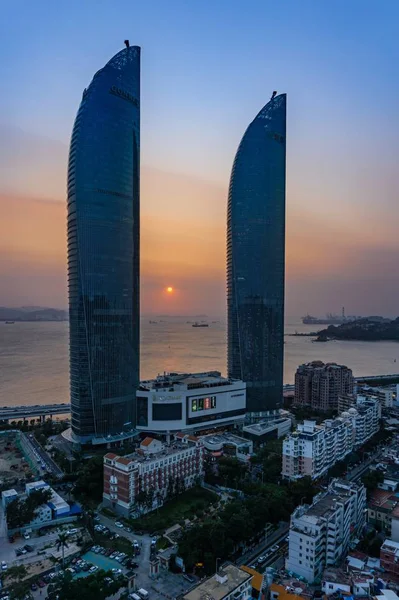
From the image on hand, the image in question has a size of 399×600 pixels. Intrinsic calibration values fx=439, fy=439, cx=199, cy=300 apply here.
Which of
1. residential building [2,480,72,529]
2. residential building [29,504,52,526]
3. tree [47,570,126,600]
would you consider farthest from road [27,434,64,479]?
tree [47,570,126,600]

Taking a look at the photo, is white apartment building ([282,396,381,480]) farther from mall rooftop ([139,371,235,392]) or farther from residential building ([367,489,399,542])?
mall rooftop ([139,371,235,392])

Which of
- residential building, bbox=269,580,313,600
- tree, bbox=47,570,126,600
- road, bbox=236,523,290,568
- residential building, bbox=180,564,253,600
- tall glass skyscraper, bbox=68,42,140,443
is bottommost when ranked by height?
road, bbox=236,523,290,568

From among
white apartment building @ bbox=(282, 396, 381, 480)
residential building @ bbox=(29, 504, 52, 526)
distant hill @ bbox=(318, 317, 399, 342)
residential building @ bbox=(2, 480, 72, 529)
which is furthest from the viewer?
distant hill @ bbox=(318, 317, 399, 342)

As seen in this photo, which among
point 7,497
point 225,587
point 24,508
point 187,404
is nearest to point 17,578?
point 24,508

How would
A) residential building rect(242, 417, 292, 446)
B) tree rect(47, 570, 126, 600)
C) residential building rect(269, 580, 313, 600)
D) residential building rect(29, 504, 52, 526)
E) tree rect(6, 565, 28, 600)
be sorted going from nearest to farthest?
tree rect(47, 570, 126, 600), residential building rect(269, 580, 313, 600), tree rect(6, 565, 28, 600), residential building rect(29, 504, 52, 526), residential building rect(242, 417, 292, 446)

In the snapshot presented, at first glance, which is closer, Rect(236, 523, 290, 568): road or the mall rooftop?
Rect(236, 523, 290, 568): road

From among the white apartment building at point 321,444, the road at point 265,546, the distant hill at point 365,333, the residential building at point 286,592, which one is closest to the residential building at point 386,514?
the road at point 265,546

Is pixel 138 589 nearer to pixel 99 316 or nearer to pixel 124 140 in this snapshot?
pixel 99 316
